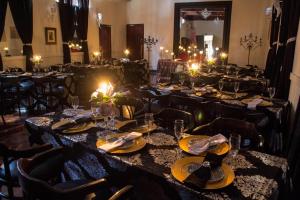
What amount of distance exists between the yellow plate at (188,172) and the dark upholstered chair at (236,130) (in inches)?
26.6

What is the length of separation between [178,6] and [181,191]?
10.1m

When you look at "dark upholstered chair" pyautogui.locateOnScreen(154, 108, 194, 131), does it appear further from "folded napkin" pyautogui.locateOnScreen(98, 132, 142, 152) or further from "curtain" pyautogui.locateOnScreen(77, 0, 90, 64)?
"curtain" pyautogui.locateOnScreen(77, 0, 90, 64)

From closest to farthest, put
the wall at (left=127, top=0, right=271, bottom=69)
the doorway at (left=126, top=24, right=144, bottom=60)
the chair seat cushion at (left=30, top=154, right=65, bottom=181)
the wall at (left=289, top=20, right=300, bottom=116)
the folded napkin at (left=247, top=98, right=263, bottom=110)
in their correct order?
the chair seat cushion at (left=30, top=154, right=65, bottom=181)
the folded napkin at (left=247, top=98, right=263, bottom=110)
the wall at (left=289, top=20, right=300, bottom=116)
the wall at (left=127, top=0, right=271, bottom=69)
the doorway at (left=126, top=24, right=144, bottom=60)

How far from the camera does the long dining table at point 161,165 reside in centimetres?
140

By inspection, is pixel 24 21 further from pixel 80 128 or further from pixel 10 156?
pixel 10 156

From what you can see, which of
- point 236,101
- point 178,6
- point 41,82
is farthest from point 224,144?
point 178,6

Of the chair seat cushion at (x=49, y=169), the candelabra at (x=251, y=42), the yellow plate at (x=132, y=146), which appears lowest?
the chair seat cushion at (x=49, y=169)

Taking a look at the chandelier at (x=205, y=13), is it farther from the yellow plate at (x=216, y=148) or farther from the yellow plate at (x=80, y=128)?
the yellow plate at (x=216, y=148)

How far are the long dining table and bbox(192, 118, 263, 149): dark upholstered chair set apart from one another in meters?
0.34

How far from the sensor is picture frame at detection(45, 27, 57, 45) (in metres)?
8.59

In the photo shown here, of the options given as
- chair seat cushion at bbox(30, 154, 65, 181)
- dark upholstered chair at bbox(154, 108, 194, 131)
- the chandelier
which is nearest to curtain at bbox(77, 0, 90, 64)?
the chandelier

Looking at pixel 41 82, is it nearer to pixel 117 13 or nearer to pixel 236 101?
pixel 236 101

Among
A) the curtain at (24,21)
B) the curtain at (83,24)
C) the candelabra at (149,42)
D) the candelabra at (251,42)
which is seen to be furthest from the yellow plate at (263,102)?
the candelabra at (149,42)

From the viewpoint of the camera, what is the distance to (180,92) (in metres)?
4.09
